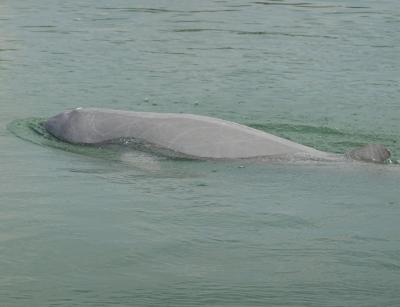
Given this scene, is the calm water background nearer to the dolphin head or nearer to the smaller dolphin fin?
the smaller dolphin fin

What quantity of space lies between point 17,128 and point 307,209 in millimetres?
4722

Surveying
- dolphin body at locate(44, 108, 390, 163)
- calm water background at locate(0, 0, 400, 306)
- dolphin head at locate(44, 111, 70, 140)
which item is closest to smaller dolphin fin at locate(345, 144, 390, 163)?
dolphin body at locate(44, 108, 390, 163)

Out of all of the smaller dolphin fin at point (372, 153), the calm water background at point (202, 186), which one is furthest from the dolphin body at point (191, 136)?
the calm water background at point (202, 186)

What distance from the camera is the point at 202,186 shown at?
10.8 metres

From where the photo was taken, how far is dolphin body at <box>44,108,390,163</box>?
11812 millimetres

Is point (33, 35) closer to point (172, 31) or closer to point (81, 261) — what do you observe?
point (172, 31)

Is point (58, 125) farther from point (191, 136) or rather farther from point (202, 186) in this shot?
point (202, 186)

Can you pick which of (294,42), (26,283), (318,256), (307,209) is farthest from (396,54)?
(26,283)

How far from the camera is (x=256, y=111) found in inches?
594

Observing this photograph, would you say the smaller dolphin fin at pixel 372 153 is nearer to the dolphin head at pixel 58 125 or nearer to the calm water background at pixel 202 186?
the calm water background at pixel 202 186

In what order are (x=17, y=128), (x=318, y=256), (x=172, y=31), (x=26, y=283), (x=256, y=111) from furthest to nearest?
(x=172, y=31) < (x=256, y=111) < (x=17, y=128) < (x=318, y=256) < (x=26, y=283)

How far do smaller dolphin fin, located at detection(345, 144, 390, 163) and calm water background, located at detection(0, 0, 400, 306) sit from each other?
13cm

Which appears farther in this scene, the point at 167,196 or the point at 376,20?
the point at 376,20

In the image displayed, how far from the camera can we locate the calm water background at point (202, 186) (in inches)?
316
